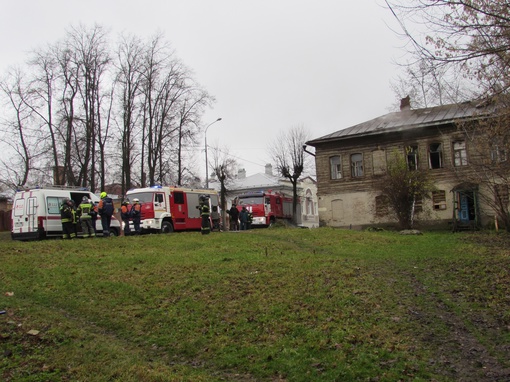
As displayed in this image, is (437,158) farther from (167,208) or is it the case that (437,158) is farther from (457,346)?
(457,346)

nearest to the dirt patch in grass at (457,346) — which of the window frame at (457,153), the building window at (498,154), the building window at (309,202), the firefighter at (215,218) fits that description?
the building window at (498,154)

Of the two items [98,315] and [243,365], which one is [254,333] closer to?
[243,365]

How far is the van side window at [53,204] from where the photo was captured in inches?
819

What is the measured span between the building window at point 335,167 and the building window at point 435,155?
6.56 m

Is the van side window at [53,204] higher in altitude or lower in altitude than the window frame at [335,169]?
lower

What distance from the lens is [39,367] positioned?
6.40m

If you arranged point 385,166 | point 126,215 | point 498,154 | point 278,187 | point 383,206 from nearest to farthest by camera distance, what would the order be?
point 498,154 → point 126,215 → point 383,206 → point 385,166 → point 278,187

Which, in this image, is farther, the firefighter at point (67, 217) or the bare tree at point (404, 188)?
the bare tree at point (404, 188)

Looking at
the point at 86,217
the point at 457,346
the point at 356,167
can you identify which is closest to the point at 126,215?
the point at 86,217

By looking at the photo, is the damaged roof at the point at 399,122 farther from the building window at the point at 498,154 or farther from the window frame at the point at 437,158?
the building window at the point at 498,154

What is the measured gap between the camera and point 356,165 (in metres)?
36.2

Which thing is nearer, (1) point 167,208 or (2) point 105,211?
(2) point 105,211

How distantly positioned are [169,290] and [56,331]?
2901mm

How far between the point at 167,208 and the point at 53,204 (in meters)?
5.74
